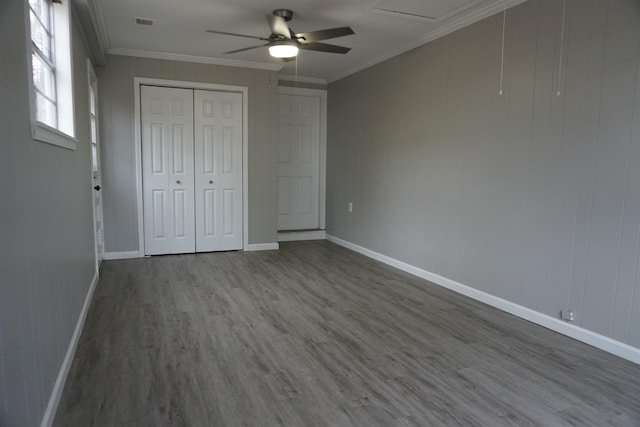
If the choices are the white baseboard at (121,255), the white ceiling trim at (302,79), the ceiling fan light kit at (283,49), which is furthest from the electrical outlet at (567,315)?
the white ceiling trim at (302,79)

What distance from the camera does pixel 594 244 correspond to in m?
2.85

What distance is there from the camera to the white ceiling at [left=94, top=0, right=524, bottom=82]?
11.6 feet

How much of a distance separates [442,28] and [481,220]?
192 cm

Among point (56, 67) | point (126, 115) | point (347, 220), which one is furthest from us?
point (347, 220)

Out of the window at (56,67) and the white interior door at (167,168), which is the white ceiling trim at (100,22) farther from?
the white interior door at (167,168)

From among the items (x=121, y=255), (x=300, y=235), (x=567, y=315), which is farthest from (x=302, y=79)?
(x=567, y=315)

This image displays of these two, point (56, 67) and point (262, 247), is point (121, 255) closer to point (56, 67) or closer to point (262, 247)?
point (262, 247)

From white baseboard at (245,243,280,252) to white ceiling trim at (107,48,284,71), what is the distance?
7.99 feet

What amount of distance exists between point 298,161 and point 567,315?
4.52 metres

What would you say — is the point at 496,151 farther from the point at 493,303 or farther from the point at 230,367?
the point at 230,367

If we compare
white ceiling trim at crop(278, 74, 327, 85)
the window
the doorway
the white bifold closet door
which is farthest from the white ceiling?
the doorway

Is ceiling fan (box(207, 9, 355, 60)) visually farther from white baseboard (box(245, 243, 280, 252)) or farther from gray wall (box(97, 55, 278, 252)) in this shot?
white baseboard (box(245, 243, 280, 252))

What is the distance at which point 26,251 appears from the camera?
1630 mm

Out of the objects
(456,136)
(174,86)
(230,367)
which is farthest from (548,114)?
(174,86)
